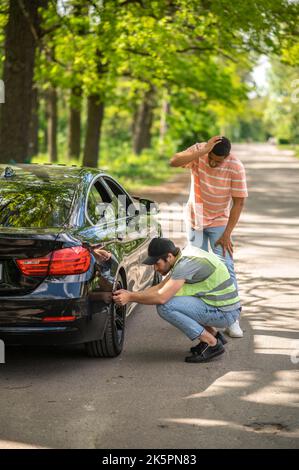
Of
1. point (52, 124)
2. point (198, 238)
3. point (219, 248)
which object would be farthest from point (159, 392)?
point (52, 124)

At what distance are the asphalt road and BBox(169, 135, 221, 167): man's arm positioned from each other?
61.7 inches

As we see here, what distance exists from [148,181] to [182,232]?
44.5 ft

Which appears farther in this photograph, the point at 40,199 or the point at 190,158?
the point at 190,158

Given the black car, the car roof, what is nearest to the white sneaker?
the black car

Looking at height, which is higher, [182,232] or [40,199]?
[40,199]

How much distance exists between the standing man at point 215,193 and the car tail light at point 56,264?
6.18 ft

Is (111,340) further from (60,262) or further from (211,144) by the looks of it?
(211,144)

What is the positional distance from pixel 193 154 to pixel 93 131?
1988 centimetres

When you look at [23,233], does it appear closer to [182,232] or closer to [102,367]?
[102,367]

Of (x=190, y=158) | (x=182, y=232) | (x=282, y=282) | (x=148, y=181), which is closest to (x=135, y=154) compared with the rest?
(x=148, y=181)

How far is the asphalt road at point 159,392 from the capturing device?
507 cm

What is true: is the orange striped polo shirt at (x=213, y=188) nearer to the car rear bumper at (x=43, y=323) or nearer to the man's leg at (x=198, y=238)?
the man's leg at (x=198, y=238)

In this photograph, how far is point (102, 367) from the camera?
673cm

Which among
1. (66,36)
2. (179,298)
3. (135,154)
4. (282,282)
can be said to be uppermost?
(66,36)
